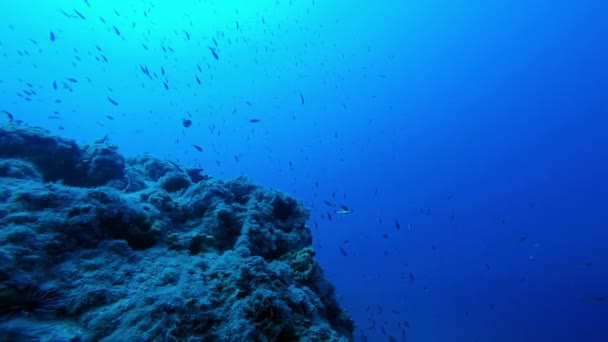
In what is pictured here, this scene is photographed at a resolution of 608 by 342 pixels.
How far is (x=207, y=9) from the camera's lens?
251 feet

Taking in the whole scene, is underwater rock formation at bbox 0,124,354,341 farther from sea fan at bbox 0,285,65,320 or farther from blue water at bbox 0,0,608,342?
blue water at bbox 0,0,608,342

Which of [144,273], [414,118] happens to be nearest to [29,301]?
[144,273]

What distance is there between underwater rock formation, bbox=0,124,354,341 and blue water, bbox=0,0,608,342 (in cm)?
4788

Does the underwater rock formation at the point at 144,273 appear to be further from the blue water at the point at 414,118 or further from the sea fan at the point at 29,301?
the blue water at the point at 414,118

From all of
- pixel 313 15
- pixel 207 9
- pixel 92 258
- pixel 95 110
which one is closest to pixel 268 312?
pixel 92 258

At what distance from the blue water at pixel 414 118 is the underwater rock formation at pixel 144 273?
157ft

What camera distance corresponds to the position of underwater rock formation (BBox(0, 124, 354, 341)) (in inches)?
104

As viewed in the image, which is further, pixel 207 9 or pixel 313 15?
pixel 207 9

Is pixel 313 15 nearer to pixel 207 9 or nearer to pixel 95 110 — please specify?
pixel 207 9

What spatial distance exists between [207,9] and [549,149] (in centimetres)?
9628

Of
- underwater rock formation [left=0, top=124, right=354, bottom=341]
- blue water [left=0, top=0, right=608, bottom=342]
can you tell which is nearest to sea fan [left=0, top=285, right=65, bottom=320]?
underwater rock formation [left=0, top=124, right=354, bottom=341]

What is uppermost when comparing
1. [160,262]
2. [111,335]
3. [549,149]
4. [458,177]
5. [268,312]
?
[549,149]

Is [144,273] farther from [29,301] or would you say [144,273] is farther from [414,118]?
[414,118]

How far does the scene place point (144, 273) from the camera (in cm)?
354
